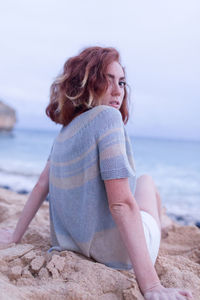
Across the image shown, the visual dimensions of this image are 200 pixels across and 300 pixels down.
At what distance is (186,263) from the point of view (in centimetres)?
199

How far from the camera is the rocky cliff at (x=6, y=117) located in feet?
142

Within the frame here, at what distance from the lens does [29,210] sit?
2.02m

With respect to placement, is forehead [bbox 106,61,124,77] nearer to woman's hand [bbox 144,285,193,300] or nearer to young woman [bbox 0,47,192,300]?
young woman [bbox 0,47,192,300]

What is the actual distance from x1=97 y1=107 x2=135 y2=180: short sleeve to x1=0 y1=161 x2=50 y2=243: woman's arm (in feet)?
2.46

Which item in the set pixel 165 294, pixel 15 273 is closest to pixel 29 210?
pixel 15 273

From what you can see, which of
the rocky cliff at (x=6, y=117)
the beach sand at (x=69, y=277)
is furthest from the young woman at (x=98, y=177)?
the rocky cliff at (x=6, y=117)

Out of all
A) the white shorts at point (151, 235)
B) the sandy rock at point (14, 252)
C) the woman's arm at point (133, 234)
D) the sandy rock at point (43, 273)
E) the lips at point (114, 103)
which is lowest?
the sandy rock at point (14, 252)

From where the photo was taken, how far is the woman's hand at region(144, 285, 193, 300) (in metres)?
1.23

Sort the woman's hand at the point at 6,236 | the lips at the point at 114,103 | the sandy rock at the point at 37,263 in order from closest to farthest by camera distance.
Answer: the sandy rock at the point at 37,263, the lips at the point at 114,103, the woman's hand at the point at 6,236

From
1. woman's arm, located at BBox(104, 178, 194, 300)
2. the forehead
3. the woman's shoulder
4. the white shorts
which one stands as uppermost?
the forehead

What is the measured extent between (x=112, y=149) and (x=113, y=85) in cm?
47

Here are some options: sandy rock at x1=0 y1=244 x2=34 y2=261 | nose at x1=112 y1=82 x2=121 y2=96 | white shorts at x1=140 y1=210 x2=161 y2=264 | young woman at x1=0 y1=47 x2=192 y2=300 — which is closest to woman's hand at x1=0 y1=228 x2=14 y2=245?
sandy rock at x1=0 y1=244 x2=34 y2=261

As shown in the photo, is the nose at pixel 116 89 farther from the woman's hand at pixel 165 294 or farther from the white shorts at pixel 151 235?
the woman's hand at pixel 165 294

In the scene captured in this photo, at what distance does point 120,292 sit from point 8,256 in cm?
69
